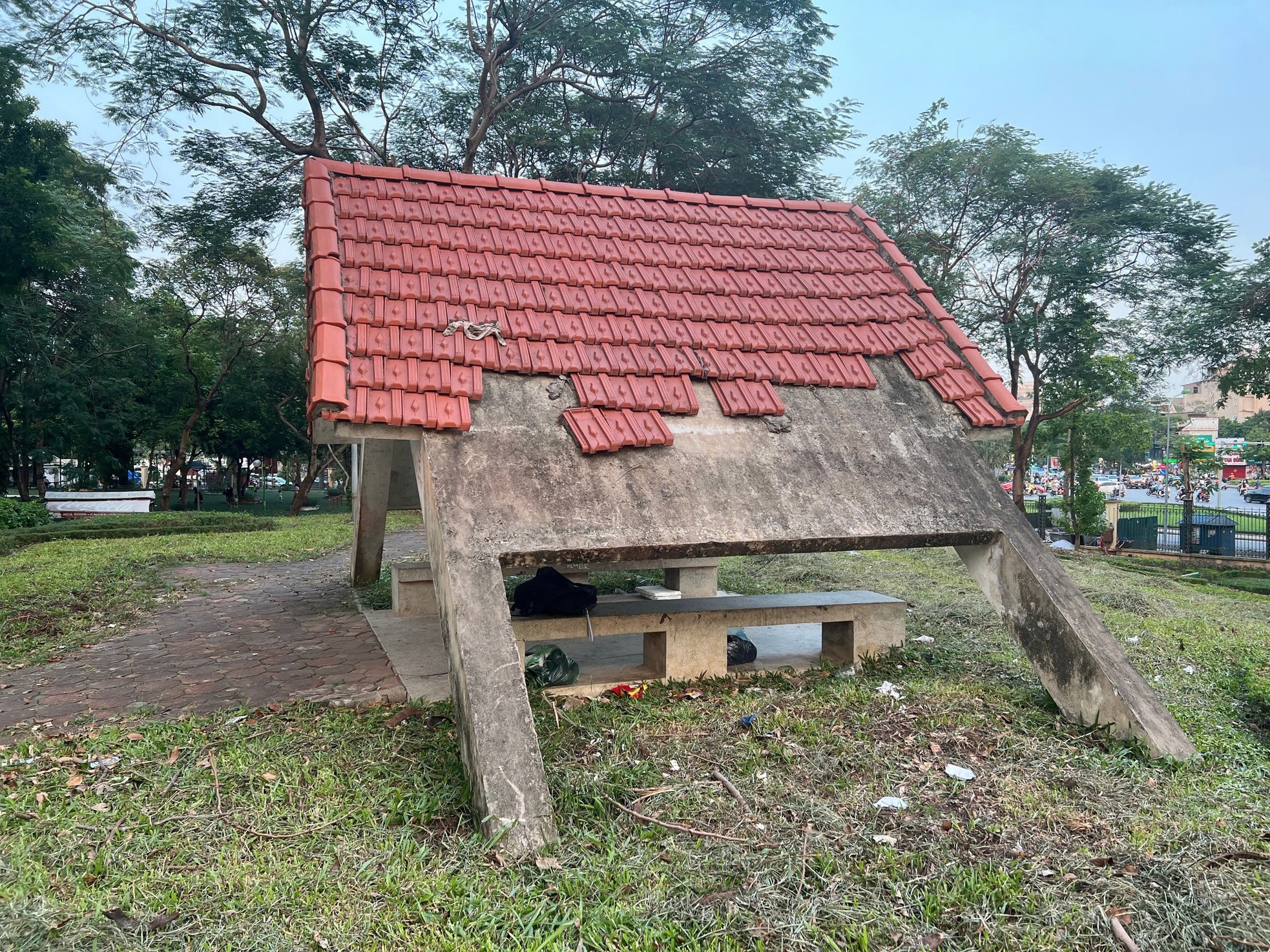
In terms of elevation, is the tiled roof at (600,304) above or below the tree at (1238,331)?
below

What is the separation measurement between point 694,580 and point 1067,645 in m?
4.90

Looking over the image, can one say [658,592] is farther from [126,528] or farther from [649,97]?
[126,528]

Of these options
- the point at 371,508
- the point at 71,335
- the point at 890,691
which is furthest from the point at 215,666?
the point at 71,335

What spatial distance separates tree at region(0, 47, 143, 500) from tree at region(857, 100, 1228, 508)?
1709 cm

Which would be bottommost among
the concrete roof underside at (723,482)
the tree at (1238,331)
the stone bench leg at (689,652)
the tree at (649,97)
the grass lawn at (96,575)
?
the grass lawn at (96,575)

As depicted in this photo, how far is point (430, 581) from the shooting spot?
8352mm

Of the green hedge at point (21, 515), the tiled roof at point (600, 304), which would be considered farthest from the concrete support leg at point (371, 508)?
the green hedge at point (21, 515)

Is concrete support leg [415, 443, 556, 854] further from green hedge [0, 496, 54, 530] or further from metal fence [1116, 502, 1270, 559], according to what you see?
metal fence [1116, 502, 1270, 559]

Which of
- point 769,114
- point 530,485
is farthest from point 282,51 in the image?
point 530,485

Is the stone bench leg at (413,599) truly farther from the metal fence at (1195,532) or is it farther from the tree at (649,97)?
the metal fence at (1195,532)

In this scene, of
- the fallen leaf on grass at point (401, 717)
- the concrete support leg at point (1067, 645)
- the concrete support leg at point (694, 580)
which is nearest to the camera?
the concrete support leg at point (1067, 645)

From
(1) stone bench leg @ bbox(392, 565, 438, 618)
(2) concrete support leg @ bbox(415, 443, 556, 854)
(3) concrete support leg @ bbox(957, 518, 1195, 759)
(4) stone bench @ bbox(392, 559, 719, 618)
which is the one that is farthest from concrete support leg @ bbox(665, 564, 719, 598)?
(2) concrete support leg @ bbox(415, 443, 556, 854)

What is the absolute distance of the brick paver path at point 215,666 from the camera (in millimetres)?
5457

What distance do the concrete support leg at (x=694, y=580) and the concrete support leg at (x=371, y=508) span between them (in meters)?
3.31
